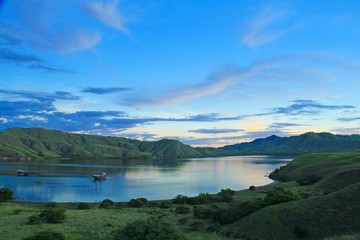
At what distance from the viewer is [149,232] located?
28.0 metres

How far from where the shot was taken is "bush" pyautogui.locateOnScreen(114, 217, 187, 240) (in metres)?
27.6

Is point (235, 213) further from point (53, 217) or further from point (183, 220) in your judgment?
point (53, 217)

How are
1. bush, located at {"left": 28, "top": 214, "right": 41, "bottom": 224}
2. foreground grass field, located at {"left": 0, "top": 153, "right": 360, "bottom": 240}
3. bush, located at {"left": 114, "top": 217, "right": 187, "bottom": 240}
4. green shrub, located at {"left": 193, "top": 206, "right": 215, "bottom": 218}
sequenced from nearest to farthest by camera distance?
bush, located at {"left": 114, "top": 217, "right": 187, "bottom": 240}, foreground grass field, located at {"left": 0, "top": 153, "right": 360, "bottom": 240}, bush, located at {"left": 28, "top": 214, "right": 41, "bottom": 224}, green shrub, located at {"left": 193, "top": 206, "right": 215, "bottom": 218}

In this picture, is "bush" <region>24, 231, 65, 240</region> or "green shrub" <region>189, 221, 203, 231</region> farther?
"green shrub" <region>189, 221, 203, 231</region>

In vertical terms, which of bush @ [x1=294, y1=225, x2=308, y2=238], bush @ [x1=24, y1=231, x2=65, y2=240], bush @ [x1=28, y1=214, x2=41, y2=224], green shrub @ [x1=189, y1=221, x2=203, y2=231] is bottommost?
green shrub @ [x1=189, y1=221, x2=203, y2=231]

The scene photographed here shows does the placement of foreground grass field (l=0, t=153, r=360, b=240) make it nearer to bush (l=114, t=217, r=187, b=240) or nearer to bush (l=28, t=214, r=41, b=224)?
bush (l=114, t=217, r=187, b=240)

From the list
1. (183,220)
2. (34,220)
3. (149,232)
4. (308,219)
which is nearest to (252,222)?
(308,219)

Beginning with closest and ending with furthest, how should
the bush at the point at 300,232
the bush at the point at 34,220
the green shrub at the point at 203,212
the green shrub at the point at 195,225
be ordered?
1. the bush at the point at 300,232
2. the green shrub at the point at 195,225
3. the bush at the point at 34,220
4. the green shrub at the point at 203,212

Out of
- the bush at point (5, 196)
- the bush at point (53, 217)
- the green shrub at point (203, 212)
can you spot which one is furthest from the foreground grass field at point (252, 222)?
the bush at point (5, 196)

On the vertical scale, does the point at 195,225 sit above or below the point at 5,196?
below

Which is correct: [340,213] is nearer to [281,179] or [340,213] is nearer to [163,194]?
[163,194]

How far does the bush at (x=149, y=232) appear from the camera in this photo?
90.5ft

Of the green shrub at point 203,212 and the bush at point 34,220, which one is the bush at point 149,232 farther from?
the green shrub at point 203,212

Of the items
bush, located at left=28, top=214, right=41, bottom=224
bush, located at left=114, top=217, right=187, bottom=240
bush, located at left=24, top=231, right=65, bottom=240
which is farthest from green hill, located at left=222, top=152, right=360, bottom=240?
bush, located at left=28, top=214, right=41, bottom=224
